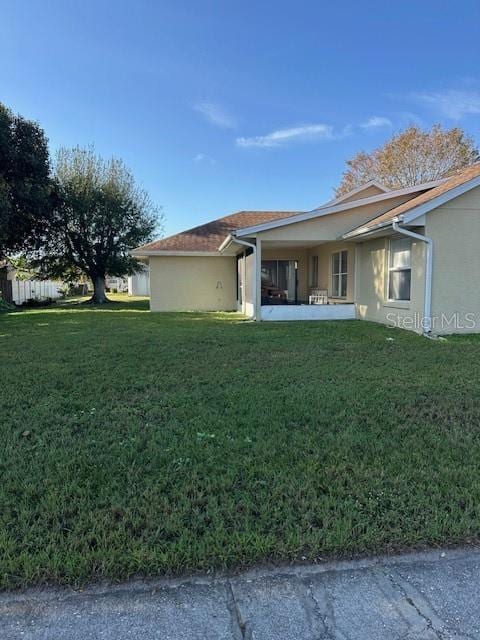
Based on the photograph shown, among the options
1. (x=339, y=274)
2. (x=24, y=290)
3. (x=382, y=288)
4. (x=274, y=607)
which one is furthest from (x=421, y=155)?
(x=274, y=607)

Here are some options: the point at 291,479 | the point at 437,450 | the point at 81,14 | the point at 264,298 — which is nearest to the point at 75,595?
the point at 291,479

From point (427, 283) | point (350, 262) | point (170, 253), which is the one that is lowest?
point (427, 283)

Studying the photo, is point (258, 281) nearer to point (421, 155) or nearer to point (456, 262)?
point (456, 262)

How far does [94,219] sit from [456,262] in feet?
61.3

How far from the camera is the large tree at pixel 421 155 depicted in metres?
27.5

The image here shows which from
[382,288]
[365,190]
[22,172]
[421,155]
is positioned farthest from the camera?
[421,155]

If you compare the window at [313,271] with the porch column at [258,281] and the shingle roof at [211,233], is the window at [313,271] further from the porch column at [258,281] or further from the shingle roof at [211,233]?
the porch column at [258,281]

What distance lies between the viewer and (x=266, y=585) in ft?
6.85

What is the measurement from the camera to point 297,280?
17.8 m

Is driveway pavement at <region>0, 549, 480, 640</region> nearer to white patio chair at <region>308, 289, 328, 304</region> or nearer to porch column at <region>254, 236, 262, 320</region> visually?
porch column at <region>254, 236, 262, 320</region>

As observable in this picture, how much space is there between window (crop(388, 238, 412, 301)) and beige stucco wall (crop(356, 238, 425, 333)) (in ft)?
0.50

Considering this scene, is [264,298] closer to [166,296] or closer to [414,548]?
[166,296]

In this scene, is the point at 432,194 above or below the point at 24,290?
above

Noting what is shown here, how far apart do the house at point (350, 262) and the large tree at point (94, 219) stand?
19.6 feet
